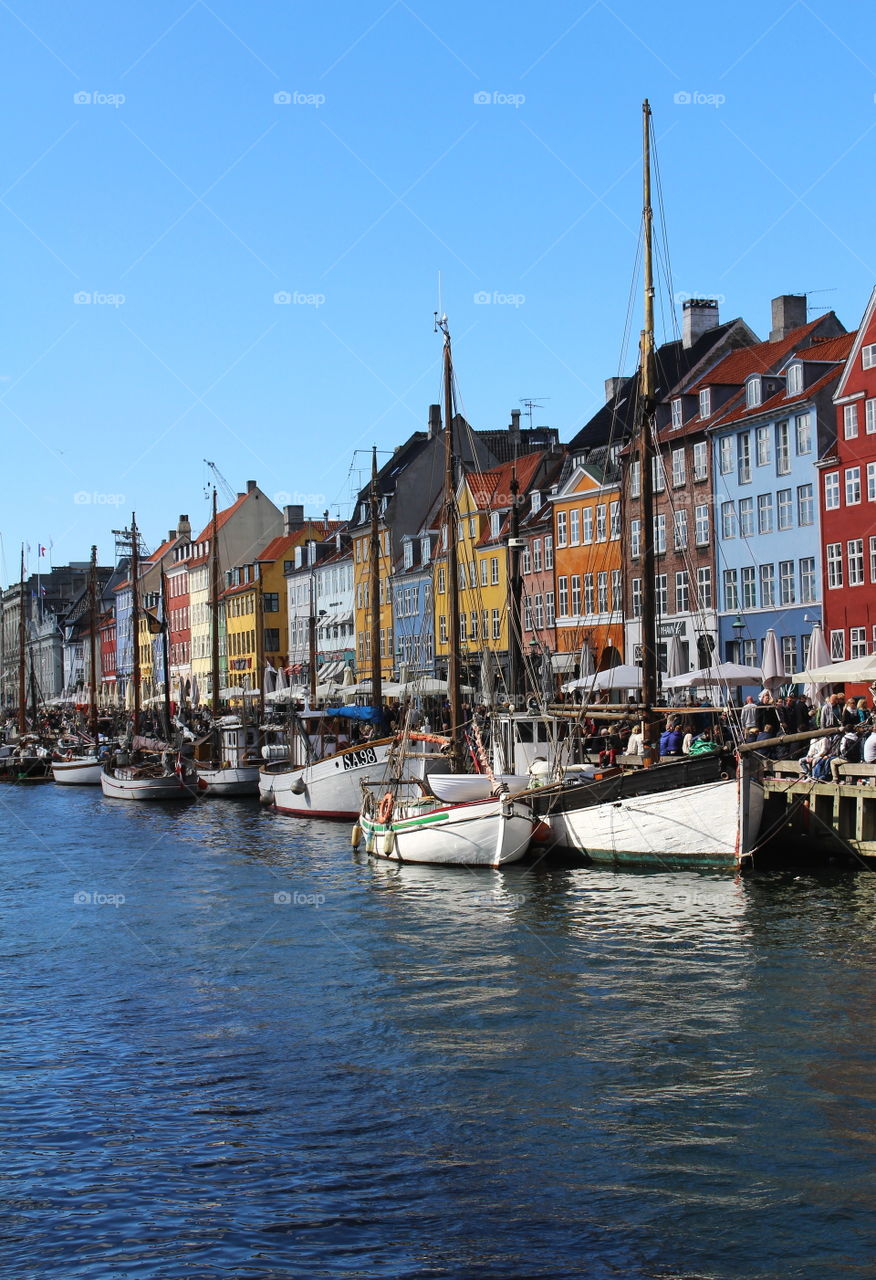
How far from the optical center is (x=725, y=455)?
219 ft

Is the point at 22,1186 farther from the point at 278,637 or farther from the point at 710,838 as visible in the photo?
the point at 278,637

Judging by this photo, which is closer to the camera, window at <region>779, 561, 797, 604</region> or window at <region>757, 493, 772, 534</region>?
window at <region>779, 561, 797, 604</region>

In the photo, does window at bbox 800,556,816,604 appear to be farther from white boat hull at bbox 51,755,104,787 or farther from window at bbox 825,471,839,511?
white boat hull at bbox 51,755,104,787

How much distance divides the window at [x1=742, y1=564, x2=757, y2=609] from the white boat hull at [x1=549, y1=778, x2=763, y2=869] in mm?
31510

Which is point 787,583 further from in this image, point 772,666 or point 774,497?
point 772,666

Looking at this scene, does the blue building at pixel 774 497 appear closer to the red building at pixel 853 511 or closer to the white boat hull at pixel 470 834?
the red building at pixel 853 511

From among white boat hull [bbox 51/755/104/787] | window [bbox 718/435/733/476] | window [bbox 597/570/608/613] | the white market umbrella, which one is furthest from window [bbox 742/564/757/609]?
white boat hull [bbox 51/755/104/787]

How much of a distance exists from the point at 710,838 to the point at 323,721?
31.2 metres

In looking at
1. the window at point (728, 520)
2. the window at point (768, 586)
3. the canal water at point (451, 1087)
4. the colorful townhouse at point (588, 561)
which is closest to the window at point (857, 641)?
the window at point (768, 586)

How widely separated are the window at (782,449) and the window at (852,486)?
4.53m

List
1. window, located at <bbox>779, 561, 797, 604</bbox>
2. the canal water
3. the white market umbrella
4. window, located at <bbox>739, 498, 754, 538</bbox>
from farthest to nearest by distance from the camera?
window, located at <bbox>739, 498, 754, 538</bbox> < window, located at <bbox>779, 561, 797, 604</bbox> < the white market umbrella < the canal water

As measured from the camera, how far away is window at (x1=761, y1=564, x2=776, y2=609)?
62.9m

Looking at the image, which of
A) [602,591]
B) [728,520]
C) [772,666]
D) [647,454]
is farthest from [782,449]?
[647,454]

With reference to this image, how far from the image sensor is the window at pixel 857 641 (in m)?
55.7
